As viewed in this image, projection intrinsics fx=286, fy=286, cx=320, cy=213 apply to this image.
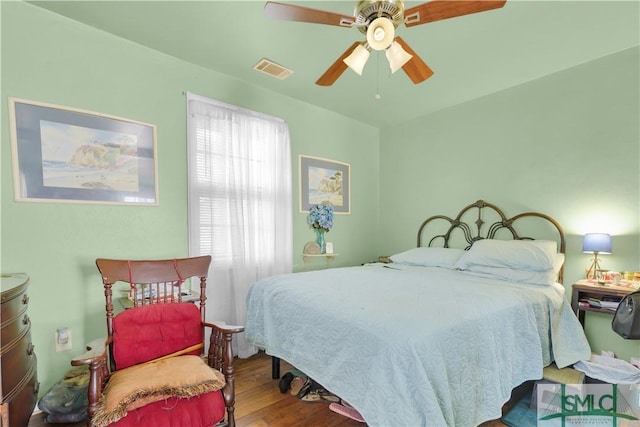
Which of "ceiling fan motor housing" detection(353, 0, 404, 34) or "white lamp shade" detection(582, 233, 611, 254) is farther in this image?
"white lamp shade" detection(582, 233, 611, 254)

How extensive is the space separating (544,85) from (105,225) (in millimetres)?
4149

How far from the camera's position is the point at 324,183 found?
12.1 ft

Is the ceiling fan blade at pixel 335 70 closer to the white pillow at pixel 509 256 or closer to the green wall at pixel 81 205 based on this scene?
the green wall at pixel 81 205

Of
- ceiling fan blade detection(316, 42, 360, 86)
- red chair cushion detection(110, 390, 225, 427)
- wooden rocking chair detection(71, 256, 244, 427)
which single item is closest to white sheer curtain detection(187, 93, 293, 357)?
wooden rocking chair detection(71, 256, 244, 427)

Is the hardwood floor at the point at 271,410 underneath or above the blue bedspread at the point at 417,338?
underneath

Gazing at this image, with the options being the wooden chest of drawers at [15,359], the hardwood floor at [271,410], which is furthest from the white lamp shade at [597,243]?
the wooden chest of drawers at [15,359]

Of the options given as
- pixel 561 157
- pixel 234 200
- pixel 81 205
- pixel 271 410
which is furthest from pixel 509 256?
pixel 81 205

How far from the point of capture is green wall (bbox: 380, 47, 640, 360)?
2.40 meters

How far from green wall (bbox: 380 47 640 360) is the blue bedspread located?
804mm

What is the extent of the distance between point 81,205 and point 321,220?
2.27 m

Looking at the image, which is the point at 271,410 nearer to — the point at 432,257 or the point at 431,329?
the point at 431,329

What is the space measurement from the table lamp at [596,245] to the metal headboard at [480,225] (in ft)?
0.82

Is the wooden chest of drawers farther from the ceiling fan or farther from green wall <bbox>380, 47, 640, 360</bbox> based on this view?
green wall <bbox>380, 47, 640, 360</bbox>

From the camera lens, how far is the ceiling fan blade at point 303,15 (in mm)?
1490
